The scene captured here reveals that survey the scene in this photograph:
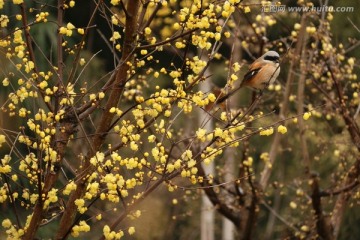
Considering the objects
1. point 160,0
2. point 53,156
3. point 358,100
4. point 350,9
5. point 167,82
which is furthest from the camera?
point 167,82

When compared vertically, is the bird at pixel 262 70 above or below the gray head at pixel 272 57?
below

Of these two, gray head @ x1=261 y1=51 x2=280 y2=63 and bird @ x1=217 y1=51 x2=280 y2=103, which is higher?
gray head @ x1=261 y1=51 x2=280 y2=63

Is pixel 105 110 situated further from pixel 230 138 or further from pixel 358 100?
pixel 358 100

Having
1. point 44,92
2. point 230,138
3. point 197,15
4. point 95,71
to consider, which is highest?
point 197,15

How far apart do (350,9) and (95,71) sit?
407 centimetres

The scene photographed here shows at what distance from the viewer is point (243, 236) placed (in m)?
5.91

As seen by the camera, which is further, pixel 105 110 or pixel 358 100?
pixel 358 100

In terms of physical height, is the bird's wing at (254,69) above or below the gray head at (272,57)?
below

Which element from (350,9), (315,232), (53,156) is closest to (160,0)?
(53,156)

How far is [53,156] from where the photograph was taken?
3049 millimetres

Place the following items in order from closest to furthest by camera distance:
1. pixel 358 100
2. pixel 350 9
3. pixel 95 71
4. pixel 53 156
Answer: pixel 53 156
pixel 358 100
pixel 350 9
pixel 95 71

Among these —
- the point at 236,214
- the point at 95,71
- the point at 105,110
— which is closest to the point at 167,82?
the point at 95,71

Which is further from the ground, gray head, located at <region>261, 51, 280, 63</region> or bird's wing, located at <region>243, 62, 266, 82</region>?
gray head, located at <region>261, 51, 280, 63</region>

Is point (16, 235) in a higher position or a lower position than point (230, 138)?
lower
